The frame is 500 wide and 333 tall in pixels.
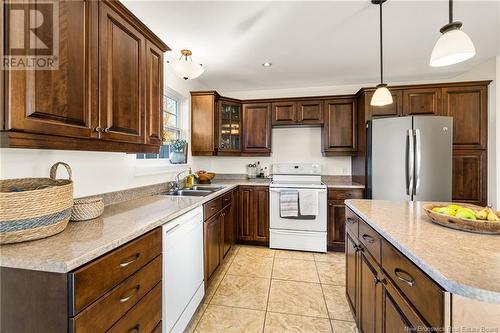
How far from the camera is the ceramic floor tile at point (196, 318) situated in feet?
5.64

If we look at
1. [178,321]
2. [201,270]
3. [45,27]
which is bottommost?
[178,321]

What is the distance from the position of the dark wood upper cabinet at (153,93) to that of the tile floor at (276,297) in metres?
1.51

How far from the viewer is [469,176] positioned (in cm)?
293

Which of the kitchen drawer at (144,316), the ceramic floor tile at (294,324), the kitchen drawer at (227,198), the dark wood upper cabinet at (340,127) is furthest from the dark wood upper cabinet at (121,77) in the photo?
the dark wood upper cabinet at (340,127)

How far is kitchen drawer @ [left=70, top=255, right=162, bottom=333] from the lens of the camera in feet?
2.73

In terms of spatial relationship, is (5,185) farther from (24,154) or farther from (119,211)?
(119,211)

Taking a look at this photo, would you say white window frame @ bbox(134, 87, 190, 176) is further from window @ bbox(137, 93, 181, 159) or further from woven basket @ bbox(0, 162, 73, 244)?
woven basket @ bbox(0, 162, 73, 244)

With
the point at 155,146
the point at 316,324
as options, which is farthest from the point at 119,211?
the point at 316,324

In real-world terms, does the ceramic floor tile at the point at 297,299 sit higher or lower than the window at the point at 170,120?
lower

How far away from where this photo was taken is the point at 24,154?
1.20m

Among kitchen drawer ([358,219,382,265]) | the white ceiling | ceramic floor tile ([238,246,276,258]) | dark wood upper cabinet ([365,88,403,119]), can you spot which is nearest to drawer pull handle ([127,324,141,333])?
kitchen drawer ([358,219,382,265])

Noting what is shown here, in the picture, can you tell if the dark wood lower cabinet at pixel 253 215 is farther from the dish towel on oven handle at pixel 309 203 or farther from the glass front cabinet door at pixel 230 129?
Answer: the glass front cabinet door at pixel 230 129

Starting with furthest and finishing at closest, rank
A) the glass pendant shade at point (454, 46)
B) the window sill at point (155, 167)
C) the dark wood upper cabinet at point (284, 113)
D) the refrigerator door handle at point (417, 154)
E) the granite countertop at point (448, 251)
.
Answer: the dark wood upper cabinet at point (284, 113) < the refrigerator door handle at point (417, 154) < the window sill at point (155, 167) < the glass pendant shade at point (454, 46) < the granite countertop at point (448, 251)

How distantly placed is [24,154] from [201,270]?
1453 mm
